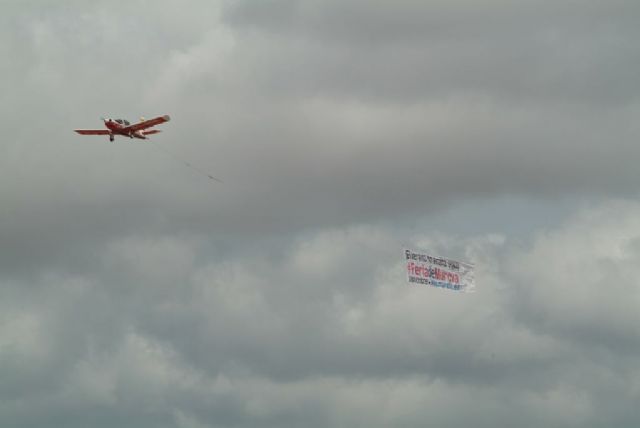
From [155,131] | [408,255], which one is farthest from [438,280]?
[155,131]

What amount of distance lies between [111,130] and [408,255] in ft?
199

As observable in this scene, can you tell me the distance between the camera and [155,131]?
486 ft

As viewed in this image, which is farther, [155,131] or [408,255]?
[155,131]

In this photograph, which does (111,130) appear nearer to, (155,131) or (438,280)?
(155,131)

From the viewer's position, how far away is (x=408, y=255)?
138 meters

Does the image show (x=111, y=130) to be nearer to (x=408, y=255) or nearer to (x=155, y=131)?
(x=155, y=131)

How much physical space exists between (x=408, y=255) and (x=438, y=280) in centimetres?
728

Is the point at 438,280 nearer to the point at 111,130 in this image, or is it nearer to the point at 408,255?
the point at 408,255

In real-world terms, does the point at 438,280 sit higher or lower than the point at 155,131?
lower

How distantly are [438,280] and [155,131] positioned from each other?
202 feet

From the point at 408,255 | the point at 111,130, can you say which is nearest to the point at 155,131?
the point at 111,130

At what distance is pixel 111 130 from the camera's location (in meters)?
143

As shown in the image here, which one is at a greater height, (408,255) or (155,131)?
(155,131)
